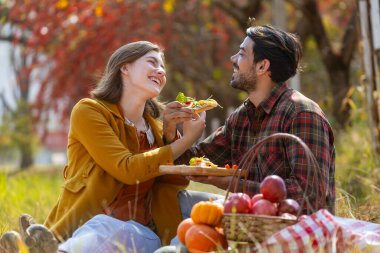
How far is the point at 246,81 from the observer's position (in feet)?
Result: 16.3

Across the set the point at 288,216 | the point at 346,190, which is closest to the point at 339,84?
the point at 346,190

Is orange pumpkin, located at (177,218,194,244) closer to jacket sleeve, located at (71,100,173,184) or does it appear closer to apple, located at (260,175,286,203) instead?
apple, located at (260,175,286,203)

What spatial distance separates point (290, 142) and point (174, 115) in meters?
0.83

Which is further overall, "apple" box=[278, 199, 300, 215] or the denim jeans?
the denim jeans

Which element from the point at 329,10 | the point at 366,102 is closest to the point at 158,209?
the point at 366,102

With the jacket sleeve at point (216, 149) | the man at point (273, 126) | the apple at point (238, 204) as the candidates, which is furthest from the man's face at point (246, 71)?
the apple at point (238, 204)

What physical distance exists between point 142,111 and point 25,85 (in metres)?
17.2

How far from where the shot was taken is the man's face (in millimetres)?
4957

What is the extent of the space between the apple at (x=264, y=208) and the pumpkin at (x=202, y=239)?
25cm

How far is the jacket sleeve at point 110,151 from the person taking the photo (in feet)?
15.8

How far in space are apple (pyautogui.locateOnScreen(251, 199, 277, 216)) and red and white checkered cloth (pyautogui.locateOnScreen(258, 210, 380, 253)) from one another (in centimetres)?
14

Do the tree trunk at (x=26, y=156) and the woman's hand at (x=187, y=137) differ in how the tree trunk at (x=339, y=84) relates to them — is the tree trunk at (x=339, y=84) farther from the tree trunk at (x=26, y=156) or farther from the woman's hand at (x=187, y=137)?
the tree trunk at (x=26, y=156)

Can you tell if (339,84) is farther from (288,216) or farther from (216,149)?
(288,216)

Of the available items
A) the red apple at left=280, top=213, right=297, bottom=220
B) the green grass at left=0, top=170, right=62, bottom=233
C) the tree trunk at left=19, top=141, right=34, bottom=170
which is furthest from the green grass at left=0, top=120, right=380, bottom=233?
the tree trunk at left=19, top=141, right=34, bottom=170
